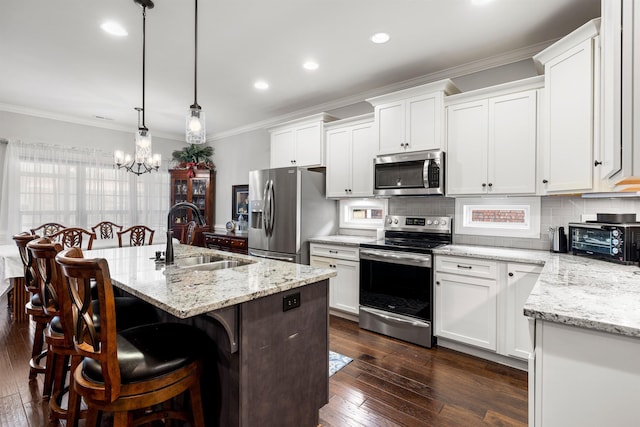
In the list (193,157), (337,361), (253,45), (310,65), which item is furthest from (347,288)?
(193,157)

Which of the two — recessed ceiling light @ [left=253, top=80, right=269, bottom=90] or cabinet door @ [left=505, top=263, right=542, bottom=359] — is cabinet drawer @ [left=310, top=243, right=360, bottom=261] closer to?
cabinet door @ [left=505, top=263, right=542, bottom=359]

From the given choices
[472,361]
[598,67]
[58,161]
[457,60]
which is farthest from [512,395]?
[58,161]

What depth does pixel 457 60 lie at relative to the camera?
3158 mm

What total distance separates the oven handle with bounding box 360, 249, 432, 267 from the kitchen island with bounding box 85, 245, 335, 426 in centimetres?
144

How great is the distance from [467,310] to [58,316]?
292 centimetres

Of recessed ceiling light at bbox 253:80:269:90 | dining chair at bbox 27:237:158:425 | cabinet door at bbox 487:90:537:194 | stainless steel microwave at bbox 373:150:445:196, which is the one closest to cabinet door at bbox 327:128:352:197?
stainless steel microwave at bbox 373:150:445:196

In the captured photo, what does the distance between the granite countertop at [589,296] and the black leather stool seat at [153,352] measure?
1360 mm

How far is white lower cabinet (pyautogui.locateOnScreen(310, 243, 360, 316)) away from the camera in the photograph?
3502 millimetres

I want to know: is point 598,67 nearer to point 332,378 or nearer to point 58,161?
point 332,378

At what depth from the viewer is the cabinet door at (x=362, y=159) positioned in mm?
3686

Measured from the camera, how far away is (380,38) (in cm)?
276

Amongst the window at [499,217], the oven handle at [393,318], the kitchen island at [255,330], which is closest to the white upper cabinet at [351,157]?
the window at [499,217]

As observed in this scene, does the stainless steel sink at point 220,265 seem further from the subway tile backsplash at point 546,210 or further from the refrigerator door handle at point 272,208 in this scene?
the subway tile backsplash at point 546,210

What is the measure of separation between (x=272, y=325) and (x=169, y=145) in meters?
5.74
